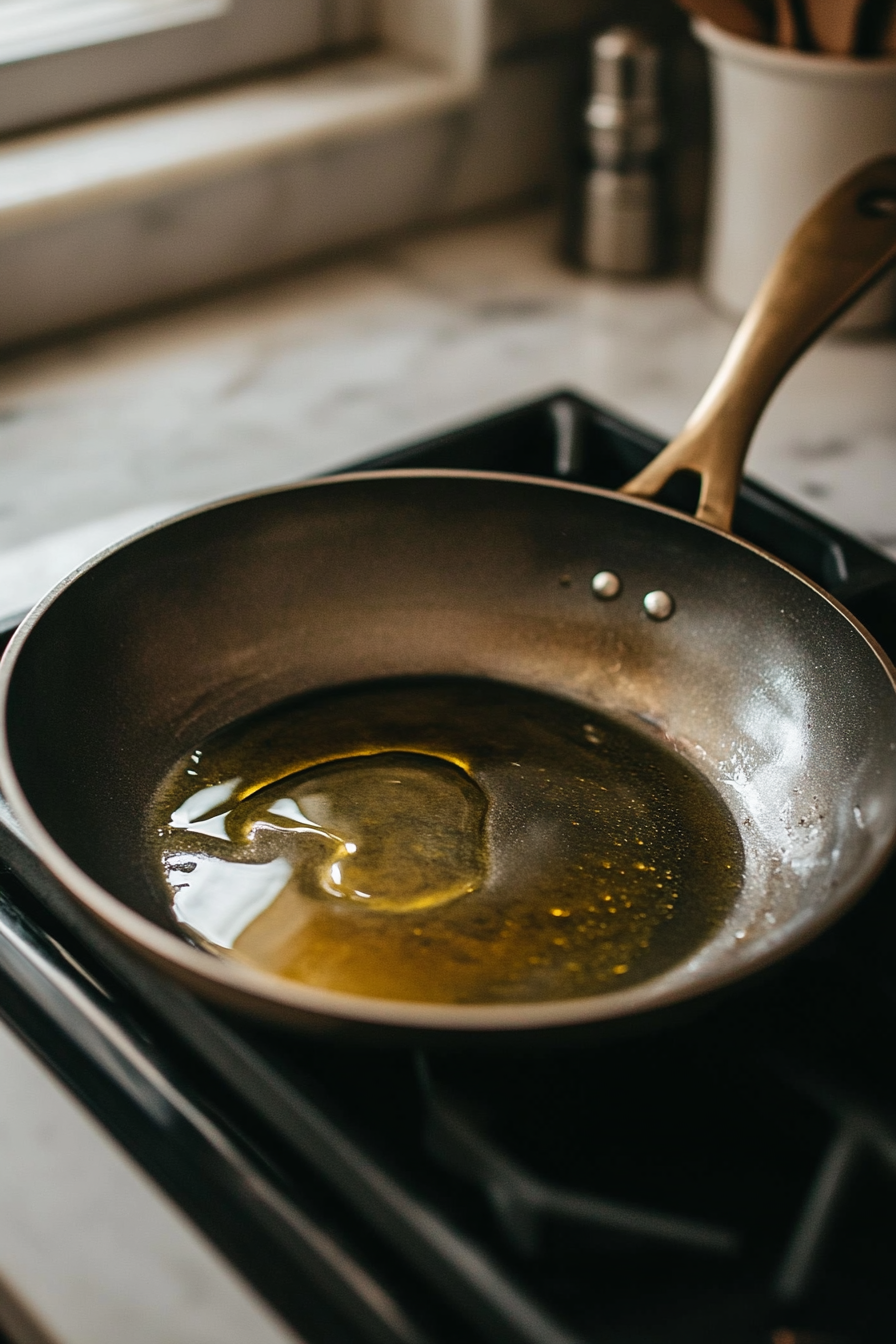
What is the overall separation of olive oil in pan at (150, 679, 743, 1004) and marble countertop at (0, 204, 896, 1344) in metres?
0.17

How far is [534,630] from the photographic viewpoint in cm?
65

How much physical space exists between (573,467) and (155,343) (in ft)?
1.09

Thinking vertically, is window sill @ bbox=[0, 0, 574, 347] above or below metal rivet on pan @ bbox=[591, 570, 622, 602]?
above

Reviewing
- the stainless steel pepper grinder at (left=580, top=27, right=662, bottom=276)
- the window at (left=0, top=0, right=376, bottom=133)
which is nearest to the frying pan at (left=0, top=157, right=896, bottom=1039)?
the stainless steel pepper grinder at (left=580, top=27, right=662, bottom=276)

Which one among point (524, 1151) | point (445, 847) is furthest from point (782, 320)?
point (524, 1151)

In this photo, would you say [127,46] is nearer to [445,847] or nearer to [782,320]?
[782,320]

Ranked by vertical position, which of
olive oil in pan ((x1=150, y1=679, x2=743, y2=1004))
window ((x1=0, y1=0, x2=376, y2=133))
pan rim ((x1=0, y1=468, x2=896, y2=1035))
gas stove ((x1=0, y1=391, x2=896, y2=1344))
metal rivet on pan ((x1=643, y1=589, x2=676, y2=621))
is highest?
window ((x1=0, y1=0, x2=376, y2=133))

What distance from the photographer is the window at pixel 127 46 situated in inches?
35.4

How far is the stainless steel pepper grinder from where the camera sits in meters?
0.88

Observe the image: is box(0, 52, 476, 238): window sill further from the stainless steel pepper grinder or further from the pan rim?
the pan rim

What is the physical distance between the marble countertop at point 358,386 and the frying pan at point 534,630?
→ 0.10m

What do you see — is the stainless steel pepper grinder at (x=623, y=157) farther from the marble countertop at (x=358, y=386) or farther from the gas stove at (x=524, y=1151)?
the gas stove at (x=524, y=1151)

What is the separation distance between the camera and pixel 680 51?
1073 mm

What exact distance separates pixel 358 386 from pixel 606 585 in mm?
271
